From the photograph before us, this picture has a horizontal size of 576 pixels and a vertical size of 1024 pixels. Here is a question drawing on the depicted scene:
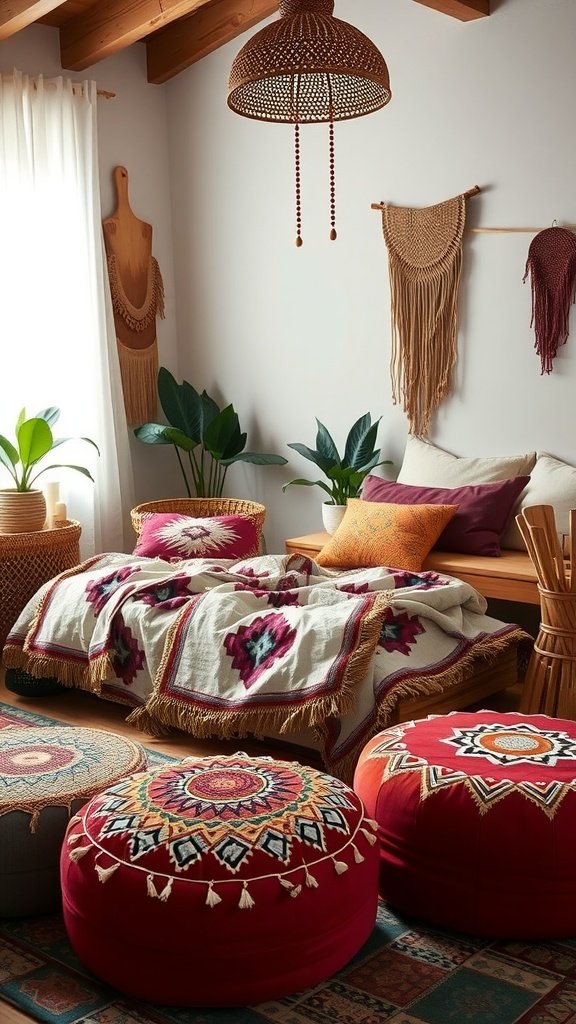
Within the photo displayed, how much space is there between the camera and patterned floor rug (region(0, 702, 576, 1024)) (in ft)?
6.42

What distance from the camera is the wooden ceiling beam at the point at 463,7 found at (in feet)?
13.8

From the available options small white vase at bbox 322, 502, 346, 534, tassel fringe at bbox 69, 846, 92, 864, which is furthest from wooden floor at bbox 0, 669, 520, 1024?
tassel fringe at bbox 69, 846, 92, 864

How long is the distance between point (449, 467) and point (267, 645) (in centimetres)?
165

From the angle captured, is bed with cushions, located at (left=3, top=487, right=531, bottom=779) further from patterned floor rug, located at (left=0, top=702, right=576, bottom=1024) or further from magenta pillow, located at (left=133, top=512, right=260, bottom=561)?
patterned floor rug, located at (left=0, top=702, right=576, bottom=1024)

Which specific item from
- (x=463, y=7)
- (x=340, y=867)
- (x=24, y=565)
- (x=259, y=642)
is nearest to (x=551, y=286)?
(x=463, y=7)

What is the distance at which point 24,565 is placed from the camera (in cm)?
451

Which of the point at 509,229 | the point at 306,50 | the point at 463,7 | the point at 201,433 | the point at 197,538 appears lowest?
the point at 197,538

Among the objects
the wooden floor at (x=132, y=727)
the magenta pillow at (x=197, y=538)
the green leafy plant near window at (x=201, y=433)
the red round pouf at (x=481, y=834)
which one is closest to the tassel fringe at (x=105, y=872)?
the red round pouf at (x=481, y=834)

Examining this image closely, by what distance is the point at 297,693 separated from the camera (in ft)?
10.1

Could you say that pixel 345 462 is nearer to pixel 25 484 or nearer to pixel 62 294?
pixel 25 484

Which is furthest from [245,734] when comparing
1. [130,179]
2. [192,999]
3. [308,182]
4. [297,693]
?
[130,179]

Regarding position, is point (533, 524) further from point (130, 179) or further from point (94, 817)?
point (130, 179)

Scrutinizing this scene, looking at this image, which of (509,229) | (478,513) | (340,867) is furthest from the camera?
(509,229)

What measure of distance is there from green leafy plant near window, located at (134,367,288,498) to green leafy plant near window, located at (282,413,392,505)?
12.1 inches
